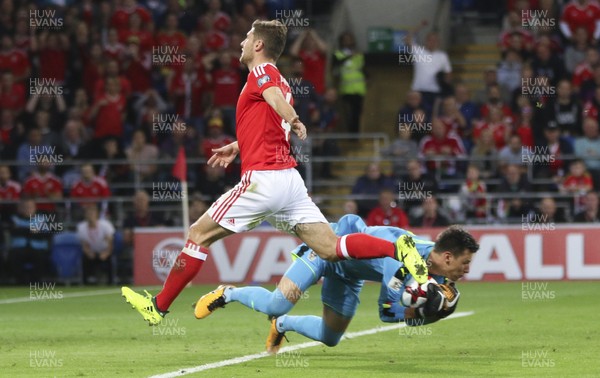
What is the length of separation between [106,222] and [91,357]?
10.2m

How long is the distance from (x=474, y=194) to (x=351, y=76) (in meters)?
4.24

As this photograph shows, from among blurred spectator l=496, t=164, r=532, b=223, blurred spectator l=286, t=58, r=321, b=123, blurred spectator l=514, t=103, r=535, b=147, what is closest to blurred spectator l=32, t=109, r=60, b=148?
blurred spectator l=286, t=58, r=321, b=123

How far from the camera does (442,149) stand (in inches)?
854

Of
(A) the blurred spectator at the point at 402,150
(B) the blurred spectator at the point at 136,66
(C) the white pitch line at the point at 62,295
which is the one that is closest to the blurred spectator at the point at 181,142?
(B) the blurred spectator at the point at 136,66

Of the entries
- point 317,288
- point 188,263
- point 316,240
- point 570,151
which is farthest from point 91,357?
point 570,151

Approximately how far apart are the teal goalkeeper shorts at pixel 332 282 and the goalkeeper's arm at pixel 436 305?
2.70 feet

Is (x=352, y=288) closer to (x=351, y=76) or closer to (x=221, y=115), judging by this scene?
(x=221, y=115)

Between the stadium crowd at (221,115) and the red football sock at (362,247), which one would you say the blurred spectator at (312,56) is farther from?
the red football sock at (362,247)

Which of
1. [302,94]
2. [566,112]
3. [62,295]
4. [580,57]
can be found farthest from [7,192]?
[580,57]

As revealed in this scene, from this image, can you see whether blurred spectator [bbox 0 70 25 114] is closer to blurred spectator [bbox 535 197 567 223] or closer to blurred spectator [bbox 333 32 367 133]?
blurred spectator [bbox 333 32 367 133]

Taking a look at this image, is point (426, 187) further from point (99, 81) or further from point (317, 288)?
point (99, 81)

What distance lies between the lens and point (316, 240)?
387 inches

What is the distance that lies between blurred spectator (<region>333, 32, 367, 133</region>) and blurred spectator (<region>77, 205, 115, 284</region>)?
18.4 feet

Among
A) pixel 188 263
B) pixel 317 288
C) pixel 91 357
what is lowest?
pixel 317 288
